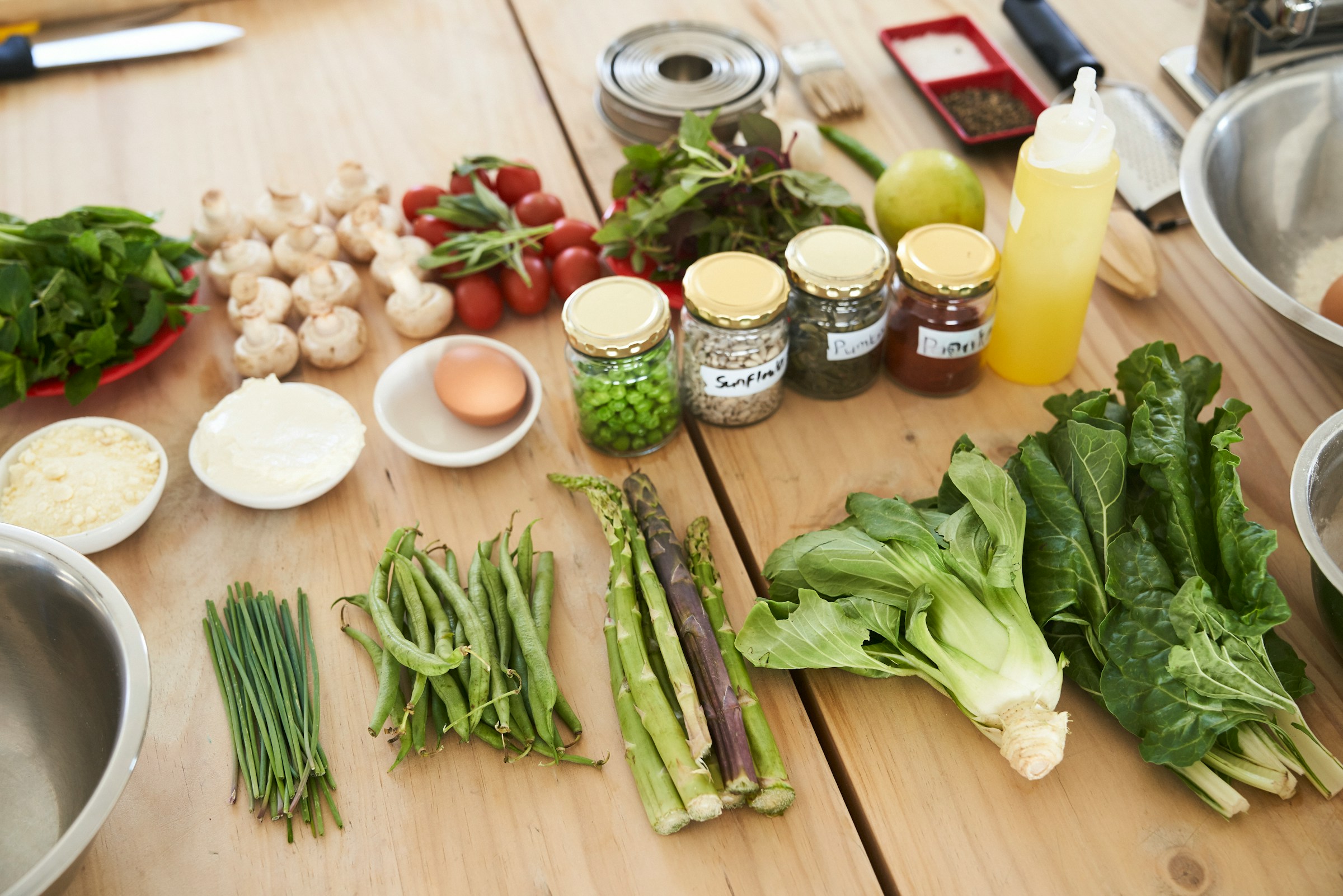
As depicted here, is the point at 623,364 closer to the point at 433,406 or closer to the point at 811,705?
the point at 433,406

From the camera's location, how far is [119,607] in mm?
871

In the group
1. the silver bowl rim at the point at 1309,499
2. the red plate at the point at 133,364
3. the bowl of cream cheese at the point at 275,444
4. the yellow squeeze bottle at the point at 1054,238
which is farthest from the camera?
the red plate at the point at 133,364

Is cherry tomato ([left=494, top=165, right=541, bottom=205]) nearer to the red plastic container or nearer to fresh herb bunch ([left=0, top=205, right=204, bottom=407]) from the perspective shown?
fresh herb bunch ([left=0, top=205, right=204, bottom=407])

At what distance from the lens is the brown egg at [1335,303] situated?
3.89 ft

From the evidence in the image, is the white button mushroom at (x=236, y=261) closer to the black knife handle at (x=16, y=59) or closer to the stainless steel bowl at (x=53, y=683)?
the stainless steel bowl at (x=53, y=683)

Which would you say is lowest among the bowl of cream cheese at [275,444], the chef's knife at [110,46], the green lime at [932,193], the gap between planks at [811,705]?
the gap between planks at [811,705]

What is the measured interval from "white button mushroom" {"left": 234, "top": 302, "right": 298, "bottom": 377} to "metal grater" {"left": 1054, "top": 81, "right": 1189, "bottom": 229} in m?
1.26

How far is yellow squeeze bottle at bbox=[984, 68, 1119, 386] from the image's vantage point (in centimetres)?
109

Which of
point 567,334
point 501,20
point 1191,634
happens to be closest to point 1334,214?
point 1191,634

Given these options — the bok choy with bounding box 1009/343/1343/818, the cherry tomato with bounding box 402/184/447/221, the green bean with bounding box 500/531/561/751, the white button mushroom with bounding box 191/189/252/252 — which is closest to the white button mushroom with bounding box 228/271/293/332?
the white button mushroom with bounding box 191/189/252/252

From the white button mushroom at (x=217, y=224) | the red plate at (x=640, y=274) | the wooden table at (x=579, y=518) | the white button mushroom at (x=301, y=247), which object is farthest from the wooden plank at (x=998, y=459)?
the white button mushroom at (x=217, y=224)

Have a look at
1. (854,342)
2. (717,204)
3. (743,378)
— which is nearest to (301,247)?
(717,204)

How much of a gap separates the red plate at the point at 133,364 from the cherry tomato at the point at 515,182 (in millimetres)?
493

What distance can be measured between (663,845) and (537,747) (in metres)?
0.16
